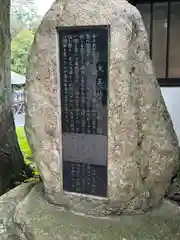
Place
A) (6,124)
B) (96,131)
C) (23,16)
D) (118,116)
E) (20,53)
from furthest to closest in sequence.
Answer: (23,16), (20,53), (6,124), (96,131), (118,116)

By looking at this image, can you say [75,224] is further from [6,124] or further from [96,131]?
[6,124]

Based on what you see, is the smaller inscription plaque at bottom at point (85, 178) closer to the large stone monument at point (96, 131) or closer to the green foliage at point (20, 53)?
the large stone monument at point (96, 131)

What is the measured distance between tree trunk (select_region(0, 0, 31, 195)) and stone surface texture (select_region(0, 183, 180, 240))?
1241 millimetres

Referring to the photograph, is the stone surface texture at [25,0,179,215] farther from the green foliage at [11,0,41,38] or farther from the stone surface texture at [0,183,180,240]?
the green foliage at [11,0,41,38]

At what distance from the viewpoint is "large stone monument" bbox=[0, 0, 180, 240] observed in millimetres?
2641

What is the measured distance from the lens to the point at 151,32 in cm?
655

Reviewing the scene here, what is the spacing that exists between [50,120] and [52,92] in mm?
257

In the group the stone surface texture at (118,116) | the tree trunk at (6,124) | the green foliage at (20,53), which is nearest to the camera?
the stone surface texture at (118,116)

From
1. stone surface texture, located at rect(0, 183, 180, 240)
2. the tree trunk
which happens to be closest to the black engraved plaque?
stone surface texture, located at rect(0, 183, 180, 240)

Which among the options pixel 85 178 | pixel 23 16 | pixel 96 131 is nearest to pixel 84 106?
pixel 96 131

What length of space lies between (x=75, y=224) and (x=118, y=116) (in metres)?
0.99

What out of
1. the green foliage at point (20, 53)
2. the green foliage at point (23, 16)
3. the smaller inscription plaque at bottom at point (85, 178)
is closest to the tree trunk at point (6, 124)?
the smaller inscription plaque at bottom at point (85, 178)

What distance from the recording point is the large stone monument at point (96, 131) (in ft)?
8.66

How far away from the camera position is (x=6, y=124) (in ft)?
14.7
